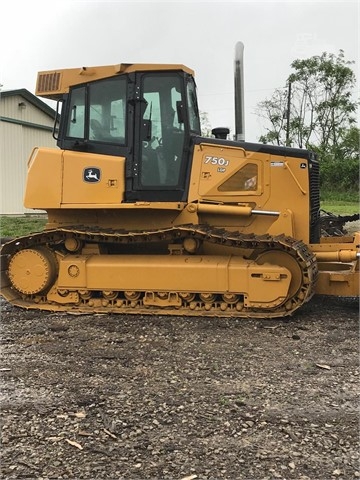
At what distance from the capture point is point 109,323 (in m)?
6.37

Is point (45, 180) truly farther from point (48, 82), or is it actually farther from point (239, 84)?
point (239, 84)

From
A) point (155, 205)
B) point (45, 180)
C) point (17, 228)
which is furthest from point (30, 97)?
point (155, 205)

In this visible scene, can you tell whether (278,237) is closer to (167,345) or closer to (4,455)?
(167,345)

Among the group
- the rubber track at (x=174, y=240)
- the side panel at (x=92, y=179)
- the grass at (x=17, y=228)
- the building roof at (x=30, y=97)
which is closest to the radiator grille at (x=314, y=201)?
Answer: the rubber track at (x=174, y=240)

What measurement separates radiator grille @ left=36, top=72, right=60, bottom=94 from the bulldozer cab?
2.21ft

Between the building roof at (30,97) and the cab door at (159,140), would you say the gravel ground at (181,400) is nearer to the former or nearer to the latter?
the cab door at (159,140)

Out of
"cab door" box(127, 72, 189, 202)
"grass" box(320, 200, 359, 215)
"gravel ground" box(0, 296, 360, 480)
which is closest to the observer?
"gravel ground" box(0, 296, 360, 480)

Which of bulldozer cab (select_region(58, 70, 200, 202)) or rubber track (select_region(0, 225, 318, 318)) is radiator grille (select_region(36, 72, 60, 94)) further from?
rubber track (select_region(0, 225, 318, 318))

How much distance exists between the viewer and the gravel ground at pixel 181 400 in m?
3.15

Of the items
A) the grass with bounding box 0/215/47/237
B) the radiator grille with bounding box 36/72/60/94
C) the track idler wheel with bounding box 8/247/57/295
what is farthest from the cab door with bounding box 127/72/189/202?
the grass with bounding box 0/215/47/237

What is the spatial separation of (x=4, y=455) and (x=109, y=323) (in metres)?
3.11

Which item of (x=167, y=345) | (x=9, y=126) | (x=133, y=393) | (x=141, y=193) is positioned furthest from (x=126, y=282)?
(x=9, y=126)

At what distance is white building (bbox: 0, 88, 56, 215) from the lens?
22.4 metres

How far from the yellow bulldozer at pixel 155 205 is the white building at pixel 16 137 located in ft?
53.3
